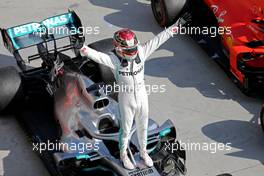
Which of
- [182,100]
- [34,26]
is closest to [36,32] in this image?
[34,26]

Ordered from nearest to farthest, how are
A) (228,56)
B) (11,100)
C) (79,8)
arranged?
(11,100), (228,56), (79,8)

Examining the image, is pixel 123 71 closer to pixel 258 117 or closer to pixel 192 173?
pixel 192 173

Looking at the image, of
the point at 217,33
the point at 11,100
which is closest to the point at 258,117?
the point at 217,33

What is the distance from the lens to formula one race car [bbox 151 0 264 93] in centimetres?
955

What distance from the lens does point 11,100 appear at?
9.23m

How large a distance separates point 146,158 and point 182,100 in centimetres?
236

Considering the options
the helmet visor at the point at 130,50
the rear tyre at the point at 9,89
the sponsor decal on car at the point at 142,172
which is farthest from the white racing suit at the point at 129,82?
the rear tyre at the point at 9,89

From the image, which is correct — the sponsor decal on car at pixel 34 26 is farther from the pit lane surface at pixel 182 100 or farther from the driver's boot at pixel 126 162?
the driver's boot at pixel 126 162

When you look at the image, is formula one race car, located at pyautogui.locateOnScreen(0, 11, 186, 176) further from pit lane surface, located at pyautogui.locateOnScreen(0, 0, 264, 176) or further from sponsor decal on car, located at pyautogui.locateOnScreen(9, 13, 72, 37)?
pit lane surface, located at pyautogui.locateOnScreen(0, 0, 264, 176)

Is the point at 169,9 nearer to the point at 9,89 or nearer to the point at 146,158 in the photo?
the point at 9,89

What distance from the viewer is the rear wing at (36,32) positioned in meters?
9.48

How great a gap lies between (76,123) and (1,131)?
1.50 meters

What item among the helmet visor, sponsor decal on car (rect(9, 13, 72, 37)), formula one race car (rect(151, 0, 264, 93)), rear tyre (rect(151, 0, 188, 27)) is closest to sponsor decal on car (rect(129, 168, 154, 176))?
the helmet visor

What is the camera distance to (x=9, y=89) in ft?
30.2
